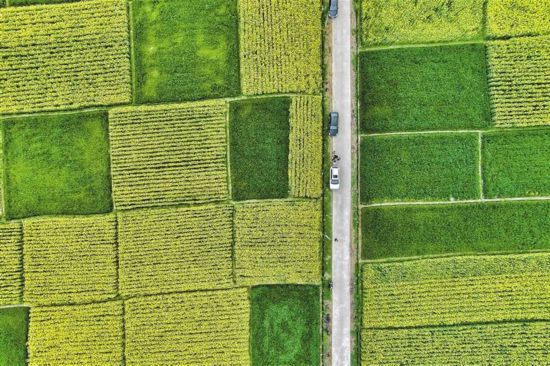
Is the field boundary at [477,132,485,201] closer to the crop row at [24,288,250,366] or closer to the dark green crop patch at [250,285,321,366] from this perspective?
the dark green crop patch at [250,285,321,366]

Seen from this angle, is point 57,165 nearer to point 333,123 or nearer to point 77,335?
point 77,335

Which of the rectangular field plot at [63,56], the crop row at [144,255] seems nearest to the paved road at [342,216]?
→ the crop row at [144,255]

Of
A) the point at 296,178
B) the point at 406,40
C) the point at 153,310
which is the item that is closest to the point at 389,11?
the point at 406,40

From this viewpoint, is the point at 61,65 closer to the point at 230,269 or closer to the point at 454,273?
the point at 230,269

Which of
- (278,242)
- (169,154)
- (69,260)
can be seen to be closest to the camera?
(278,242)

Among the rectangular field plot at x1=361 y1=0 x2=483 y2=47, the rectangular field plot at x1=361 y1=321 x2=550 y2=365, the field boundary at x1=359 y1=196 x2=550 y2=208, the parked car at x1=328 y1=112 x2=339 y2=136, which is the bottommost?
the rectangular field plot at x1=361 y1=321 x2=550 y2=365

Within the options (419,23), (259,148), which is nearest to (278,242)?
(259,148)

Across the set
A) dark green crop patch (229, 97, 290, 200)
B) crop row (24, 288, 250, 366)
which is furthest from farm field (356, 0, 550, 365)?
crop row (24, 288, 250, 366)
